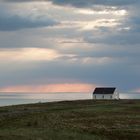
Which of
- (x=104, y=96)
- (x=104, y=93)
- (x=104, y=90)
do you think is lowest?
(x=104, y=96)

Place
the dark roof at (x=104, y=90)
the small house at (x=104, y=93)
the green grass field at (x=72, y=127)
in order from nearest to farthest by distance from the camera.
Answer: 1. the green grass field at (x=72, y=127)
2. the small house at (x=104, y=93)
3. the dark roof at (x=104, y=90)

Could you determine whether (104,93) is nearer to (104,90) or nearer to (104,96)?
(104,96)

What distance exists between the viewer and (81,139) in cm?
4409

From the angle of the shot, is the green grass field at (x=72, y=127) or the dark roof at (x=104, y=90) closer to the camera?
the green grass field at (x=72, y=127)

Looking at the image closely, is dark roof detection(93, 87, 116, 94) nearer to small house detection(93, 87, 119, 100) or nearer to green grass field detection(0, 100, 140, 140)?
small house detection(93, 87, 119, 100)

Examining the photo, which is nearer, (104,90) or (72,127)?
(72,127)

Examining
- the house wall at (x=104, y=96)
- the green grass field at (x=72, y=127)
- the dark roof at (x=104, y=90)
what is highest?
the dark roof at (x=104, y=90)

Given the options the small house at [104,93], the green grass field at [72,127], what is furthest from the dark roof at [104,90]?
the green grass field at [72,127]

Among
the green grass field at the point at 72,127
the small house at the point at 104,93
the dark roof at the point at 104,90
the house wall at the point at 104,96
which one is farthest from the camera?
the dark roof at the point at 104,90

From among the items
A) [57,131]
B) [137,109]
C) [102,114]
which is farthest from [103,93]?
[57,131]

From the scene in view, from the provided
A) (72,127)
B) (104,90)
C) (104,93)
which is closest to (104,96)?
(104,93)

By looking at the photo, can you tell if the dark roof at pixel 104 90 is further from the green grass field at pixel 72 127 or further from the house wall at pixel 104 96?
the green grass field at pixel 72 127

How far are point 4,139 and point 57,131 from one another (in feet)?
25.1

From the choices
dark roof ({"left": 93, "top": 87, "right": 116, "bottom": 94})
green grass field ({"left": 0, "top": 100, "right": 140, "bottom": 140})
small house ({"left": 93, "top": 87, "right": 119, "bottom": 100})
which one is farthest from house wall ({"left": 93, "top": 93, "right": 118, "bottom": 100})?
green grass field ({"left": 0, "top": 100, "right": 140, "bottom": 140})
